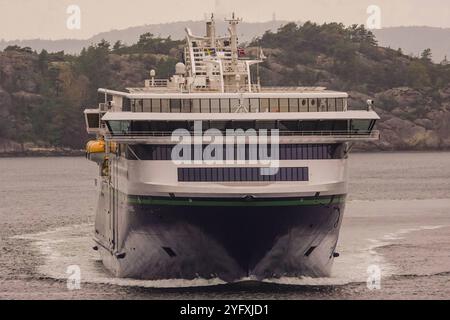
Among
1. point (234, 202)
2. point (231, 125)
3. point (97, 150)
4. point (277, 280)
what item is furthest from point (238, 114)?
point (97, 150)

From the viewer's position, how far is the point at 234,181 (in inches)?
2628

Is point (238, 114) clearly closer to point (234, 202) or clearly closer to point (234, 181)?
point (234, 181)

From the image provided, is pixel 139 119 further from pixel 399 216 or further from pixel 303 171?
pixel 399 216

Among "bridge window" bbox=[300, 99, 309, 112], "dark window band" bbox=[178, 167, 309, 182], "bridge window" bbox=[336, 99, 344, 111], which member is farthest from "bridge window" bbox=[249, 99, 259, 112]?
"dark window band" bbox=[178, 167, 309, 182]

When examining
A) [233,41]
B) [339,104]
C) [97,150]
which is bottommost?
[97,150]

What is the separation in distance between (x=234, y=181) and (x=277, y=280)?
17.2 feet

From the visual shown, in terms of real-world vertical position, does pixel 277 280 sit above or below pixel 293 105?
below

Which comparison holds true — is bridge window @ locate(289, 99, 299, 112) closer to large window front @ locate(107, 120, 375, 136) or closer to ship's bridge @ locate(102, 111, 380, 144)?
ship's bridge @ locate(102, 111, 380, 144)

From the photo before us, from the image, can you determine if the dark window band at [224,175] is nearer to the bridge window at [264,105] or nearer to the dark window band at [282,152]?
the dark window band at [282,152]

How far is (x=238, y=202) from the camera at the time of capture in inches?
2623

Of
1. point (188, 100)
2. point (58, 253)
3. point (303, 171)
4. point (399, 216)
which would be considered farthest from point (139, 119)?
point (399, 216)

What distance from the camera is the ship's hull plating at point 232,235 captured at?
66.9 meters

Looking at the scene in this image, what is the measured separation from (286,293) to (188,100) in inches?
398

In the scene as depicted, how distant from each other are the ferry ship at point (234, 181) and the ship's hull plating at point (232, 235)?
45 mm
